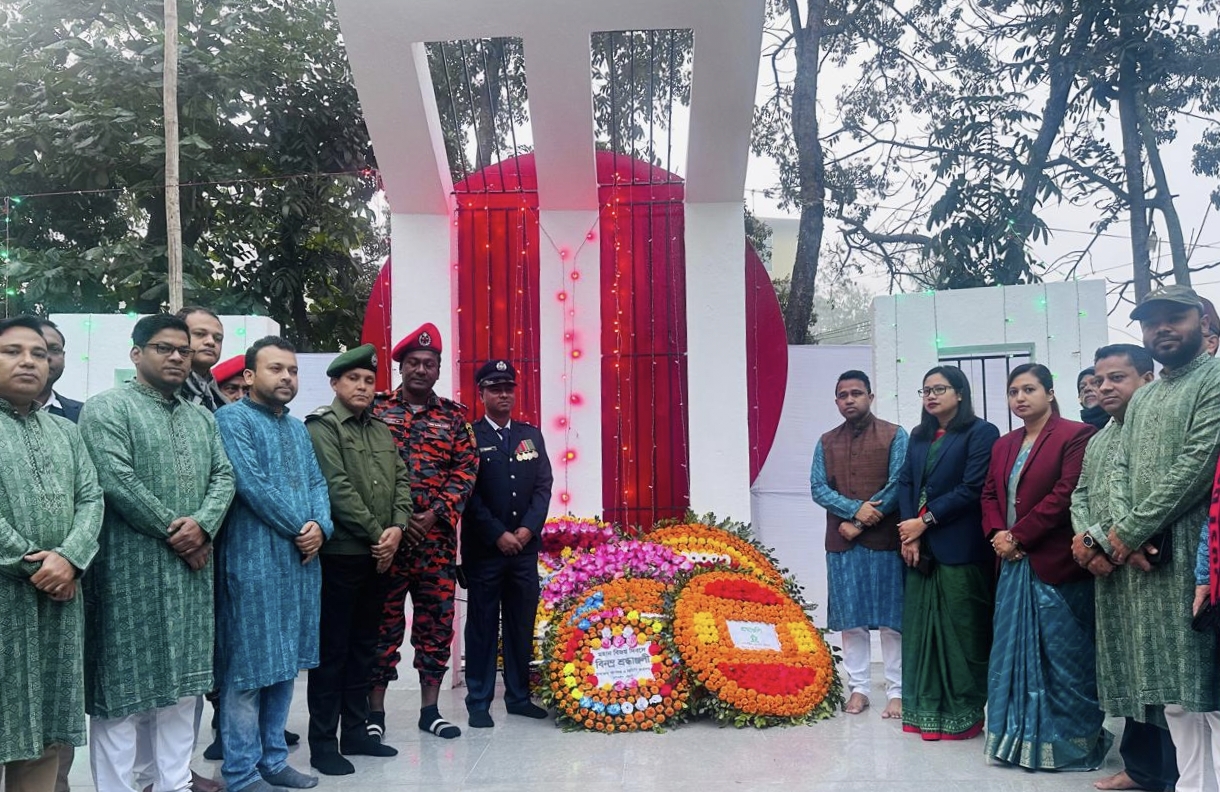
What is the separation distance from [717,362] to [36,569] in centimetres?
445

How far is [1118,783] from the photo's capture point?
12.8 feet

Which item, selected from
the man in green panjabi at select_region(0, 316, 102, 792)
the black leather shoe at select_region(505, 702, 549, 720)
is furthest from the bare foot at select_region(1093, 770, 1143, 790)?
the man in green panjabi at select_region(0, 316, 102, 792)

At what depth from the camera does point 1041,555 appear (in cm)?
421

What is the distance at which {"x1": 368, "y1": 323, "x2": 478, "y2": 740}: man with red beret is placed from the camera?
15.4 feet

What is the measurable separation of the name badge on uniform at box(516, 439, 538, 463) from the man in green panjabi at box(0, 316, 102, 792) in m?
2.36

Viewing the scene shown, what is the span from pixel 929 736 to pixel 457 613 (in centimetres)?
290

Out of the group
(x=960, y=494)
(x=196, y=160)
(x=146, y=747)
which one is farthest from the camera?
(x=196, y=160)

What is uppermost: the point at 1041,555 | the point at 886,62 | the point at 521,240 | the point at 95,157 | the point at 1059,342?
the point at 886,62

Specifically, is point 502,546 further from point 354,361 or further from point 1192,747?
point 1192,747

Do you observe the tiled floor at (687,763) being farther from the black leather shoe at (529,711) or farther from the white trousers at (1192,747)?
the white trousers at (1192,747)

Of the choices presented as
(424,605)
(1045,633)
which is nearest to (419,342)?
(424,605)

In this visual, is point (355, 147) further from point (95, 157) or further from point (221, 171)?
point (95, 157)

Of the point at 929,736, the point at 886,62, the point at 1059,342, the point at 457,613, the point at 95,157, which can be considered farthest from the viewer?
the point at 886,62

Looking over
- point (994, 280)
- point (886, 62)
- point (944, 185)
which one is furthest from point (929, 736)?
point (886, 62)
